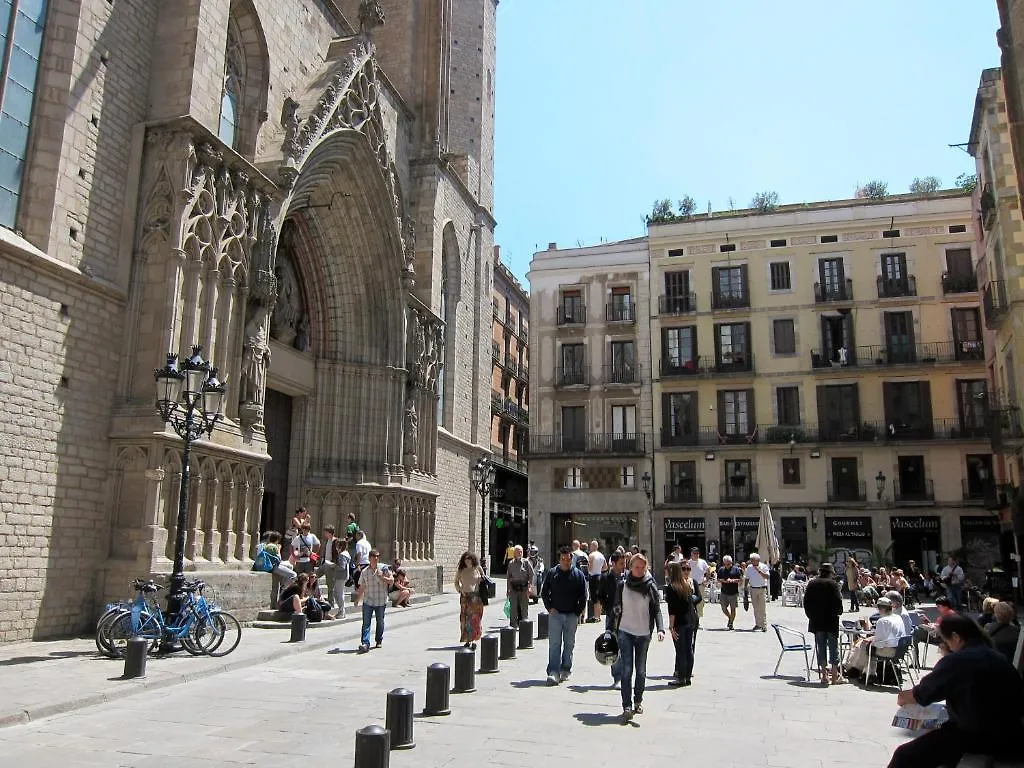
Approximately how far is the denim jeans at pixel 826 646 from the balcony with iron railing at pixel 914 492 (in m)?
25.6

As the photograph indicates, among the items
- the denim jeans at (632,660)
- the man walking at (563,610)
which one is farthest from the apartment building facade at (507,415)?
the denim jeans at (632,660)

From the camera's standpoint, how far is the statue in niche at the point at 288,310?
19.8 meters

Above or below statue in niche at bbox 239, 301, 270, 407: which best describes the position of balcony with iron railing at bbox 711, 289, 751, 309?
above

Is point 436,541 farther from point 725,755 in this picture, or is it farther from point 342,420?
point 725,755

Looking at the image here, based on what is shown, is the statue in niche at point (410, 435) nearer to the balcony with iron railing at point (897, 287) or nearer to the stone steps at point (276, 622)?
the stone steps at point (276, 622)

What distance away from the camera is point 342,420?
2120 cm

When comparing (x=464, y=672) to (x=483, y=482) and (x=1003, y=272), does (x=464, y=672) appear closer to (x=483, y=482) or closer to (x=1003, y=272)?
(x=483, y=482)

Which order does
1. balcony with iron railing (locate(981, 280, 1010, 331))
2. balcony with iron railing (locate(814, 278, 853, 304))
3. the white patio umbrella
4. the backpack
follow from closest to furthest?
the backpack < balcony with iron railing (locate(981, 280, 1010, 331)) < the white patio umbrella < balcony with iron railing (locate(814, 278, 853, 304))

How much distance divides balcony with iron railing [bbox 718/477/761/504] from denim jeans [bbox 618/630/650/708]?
28.2 m

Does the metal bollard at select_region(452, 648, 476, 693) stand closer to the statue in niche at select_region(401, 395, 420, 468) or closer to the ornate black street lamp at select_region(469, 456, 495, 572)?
the statue in niche at select_region(401, 395, 420, 468)

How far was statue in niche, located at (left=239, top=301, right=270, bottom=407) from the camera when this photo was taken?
49.8 feet

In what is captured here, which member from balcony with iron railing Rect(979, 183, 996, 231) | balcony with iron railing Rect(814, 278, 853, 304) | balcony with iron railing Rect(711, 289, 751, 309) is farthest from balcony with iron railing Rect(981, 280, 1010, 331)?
balcony with iron railing Rect(711, 289, 751, 309)

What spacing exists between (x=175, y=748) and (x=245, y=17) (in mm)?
15690

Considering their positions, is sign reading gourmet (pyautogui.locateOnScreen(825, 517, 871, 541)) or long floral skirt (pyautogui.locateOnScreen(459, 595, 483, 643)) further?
sign reading gourmet (pyautogui.locateOnScreen(825, 517, 871, 541))
